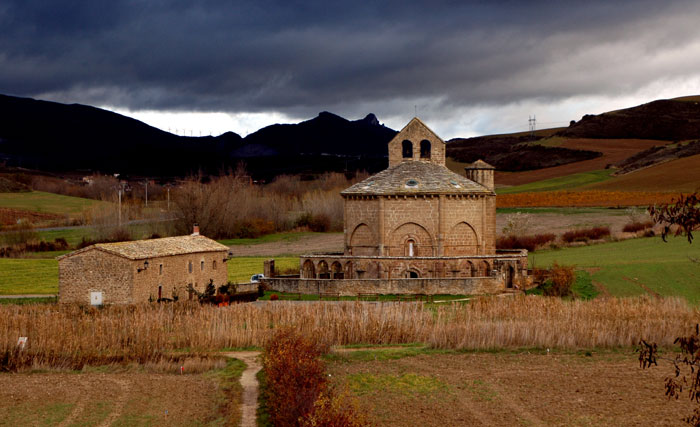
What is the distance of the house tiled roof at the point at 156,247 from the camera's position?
4350 cm

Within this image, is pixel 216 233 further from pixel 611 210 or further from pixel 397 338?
pixel 397 338

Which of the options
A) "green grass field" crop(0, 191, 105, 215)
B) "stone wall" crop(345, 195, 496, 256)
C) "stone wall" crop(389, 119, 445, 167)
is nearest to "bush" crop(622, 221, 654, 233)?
"stone wall" crop(389, 119, 445, 167)

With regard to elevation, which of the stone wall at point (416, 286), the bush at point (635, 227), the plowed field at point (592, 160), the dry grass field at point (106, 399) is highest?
the plowed field at point (592, 160)

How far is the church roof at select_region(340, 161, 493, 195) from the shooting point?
50219 millimetres

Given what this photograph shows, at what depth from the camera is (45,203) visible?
12519cm

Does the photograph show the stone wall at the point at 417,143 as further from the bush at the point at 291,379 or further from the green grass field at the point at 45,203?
the green grass field at the point at 45,203

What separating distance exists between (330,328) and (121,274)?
49.2 ft

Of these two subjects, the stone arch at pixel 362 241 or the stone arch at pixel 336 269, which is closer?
the stone arch at pixel 336 269

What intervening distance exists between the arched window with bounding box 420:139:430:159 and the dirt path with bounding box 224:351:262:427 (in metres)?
26.9

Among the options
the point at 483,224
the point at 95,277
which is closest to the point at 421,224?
the point at 483,224

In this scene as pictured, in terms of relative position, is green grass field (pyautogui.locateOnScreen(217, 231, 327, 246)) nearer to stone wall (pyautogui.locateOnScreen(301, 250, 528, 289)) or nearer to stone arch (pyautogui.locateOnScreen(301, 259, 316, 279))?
stone arch (pyautogui.locateOnScreen(301, 259, 316, 279))

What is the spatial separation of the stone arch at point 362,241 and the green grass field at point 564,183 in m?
59.7

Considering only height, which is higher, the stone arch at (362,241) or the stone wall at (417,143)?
the stone wall at (417,143)

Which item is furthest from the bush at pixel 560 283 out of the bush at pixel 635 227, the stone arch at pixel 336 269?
the bush at pixel 635 227
